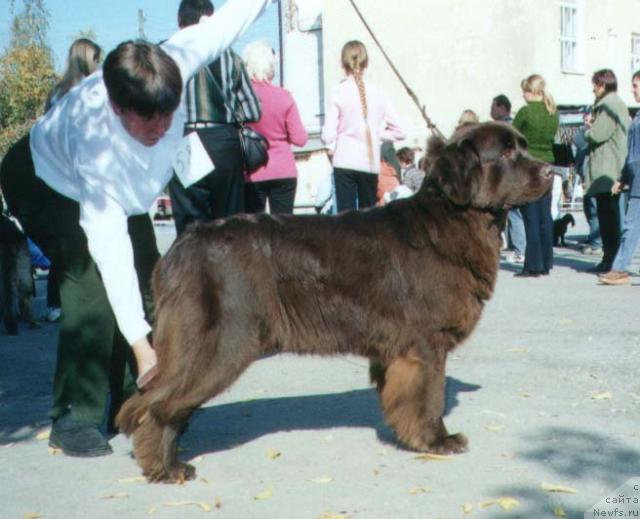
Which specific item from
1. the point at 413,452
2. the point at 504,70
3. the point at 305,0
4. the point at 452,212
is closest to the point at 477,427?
the point at 413,452

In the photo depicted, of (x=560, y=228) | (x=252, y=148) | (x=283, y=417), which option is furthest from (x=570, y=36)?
(x=283, y=417)

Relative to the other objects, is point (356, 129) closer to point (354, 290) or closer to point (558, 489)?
point (354, 290)

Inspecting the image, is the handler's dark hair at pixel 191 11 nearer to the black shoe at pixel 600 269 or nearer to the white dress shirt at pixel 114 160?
the white dress shirt at pixel 114 160

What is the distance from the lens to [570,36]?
103 feet

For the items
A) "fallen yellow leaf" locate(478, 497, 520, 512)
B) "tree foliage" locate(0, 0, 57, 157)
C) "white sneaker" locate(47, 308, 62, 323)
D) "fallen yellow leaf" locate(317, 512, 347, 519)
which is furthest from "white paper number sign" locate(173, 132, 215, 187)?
"tree foliage" locate(0, 0, 57, 157)

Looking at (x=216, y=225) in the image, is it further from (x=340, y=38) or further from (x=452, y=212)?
(x=340, y=38)

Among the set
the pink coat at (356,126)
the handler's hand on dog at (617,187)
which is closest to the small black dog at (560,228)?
the handler's hand on dog at (617,187)

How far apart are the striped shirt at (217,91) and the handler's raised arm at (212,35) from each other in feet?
6.10

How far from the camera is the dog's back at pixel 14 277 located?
9047mm

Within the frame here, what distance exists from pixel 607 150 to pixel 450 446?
8.06m

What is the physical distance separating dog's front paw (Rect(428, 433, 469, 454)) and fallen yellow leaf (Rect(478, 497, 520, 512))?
688 mm

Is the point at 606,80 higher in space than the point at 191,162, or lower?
higher

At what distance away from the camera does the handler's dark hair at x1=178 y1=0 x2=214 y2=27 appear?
6.79 metres

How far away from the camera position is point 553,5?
98.8ft
